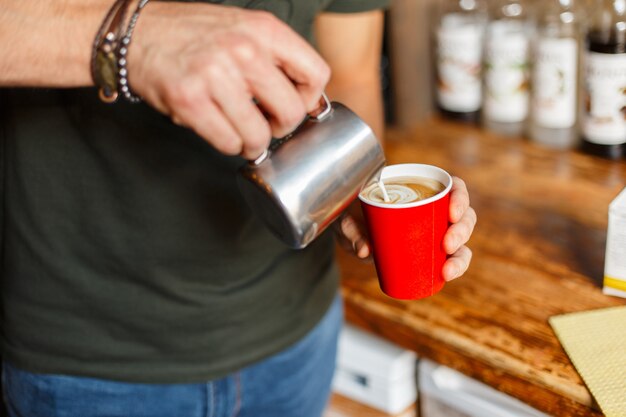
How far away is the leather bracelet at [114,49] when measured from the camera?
604 millimetres

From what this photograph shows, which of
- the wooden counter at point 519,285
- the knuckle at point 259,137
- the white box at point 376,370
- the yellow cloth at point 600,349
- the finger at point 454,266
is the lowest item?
the white box at point 376,370

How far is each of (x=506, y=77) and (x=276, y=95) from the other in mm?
994

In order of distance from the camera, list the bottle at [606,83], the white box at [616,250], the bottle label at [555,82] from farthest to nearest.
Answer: the bottle label at [555,82], the bottle at [606,83], the white box at [616,250]

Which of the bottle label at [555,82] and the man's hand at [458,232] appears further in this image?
the bottle label at [555,82]

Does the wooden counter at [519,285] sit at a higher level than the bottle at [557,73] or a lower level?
lower

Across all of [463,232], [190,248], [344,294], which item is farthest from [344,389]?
[463,232]

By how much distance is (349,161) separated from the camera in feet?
2.19

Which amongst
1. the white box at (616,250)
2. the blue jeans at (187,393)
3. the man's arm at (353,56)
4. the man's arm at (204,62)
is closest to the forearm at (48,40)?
the man's arm at (204,62)

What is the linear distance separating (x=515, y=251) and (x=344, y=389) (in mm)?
377

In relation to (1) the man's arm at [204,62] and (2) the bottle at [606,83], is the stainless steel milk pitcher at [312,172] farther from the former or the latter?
(2) the bottle at [606,83]

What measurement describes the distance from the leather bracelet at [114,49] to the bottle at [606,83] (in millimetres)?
878

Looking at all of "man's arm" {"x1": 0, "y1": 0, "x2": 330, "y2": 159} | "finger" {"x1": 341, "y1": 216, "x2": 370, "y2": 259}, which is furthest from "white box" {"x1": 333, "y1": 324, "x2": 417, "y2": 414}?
"man's arm" {"x1": 0, "y1": 0, "x2": 330, "y2": 159}

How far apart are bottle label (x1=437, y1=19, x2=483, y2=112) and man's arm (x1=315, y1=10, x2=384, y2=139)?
37cm

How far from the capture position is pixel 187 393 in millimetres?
924
